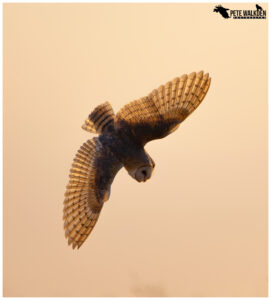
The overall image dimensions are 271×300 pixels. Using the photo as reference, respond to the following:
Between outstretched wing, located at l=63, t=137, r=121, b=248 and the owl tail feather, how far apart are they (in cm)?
38

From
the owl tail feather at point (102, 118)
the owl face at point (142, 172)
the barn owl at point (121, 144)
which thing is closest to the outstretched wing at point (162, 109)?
the barn owl at point (121, 144)

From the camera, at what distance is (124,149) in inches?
810

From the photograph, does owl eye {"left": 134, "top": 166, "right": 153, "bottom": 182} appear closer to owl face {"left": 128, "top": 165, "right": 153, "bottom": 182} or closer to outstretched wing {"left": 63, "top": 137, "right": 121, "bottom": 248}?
owl face {"left": 128, "top": 165, "right": 153, "bottom": 182}

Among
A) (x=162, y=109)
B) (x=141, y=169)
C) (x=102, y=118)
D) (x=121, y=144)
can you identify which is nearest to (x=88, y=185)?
(x=121, y=144)

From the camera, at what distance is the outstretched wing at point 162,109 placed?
20.4 meters

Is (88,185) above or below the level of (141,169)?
below

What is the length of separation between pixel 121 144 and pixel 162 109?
58.3 inches

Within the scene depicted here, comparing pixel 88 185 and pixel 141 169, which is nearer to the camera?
pixel 141 169

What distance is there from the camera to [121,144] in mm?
20625

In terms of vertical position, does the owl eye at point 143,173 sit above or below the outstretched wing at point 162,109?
below

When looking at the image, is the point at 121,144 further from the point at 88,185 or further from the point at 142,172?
the point at 88,185

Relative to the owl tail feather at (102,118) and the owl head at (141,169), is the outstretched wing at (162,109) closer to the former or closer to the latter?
the owl tail feather at (102,118)

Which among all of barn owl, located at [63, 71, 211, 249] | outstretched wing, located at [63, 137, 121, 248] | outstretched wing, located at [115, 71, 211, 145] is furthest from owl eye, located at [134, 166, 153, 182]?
outstretched wing, located at [115, 71, 211, 145]

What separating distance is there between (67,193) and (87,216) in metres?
0.87
